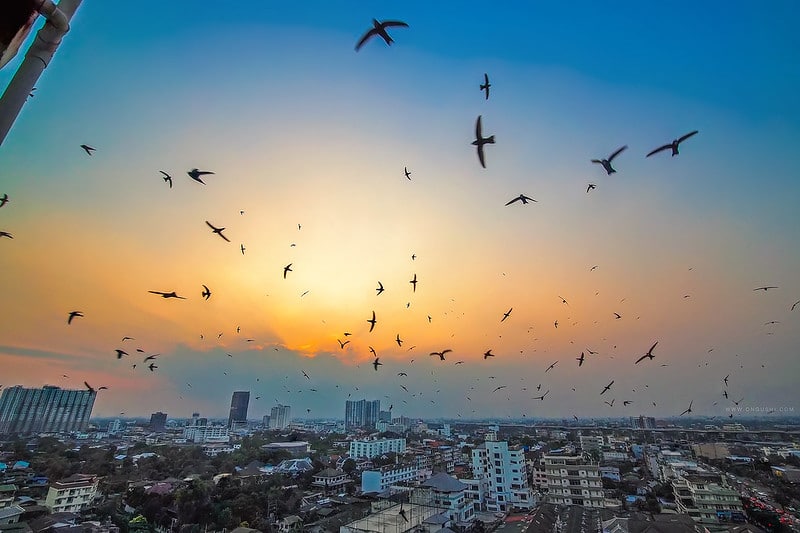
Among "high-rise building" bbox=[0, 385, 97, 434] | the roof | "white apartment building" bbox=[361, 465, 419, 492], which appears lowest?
"white apartment building" bbox=[361, 465, 419, 492]

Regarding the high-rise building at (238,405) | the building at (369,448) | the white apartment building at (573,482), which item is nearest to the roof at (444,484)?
the white apartment building at (573,482)

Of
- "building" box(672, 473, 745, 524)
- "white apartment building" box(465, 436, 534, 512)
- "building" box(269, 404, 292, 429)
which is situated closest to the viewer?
"building" box(672, 473, 745, 524)

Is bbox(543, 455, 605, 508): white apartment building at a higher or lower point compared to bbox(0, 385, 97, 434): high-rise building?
lower

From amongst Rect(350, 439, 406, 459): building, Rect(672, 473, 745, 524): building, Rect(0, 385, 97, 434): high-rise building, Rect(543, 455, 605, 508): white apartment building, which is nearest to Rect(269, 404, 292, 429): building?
Rect(0, 385, 97, 434): high-rise building

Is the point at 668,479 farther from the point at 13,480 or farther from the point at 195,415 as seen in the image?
the point at 195,415

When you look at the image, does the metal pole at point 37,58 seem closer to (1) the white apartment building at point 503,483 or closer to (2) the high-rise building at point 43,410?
(1) the white apartment building at point 503,483

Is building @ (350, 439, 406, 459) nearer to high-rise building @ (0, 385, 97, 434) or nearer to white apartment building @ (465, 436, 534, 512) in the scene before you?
white apartment building @ (465, 436, 534, 512)
